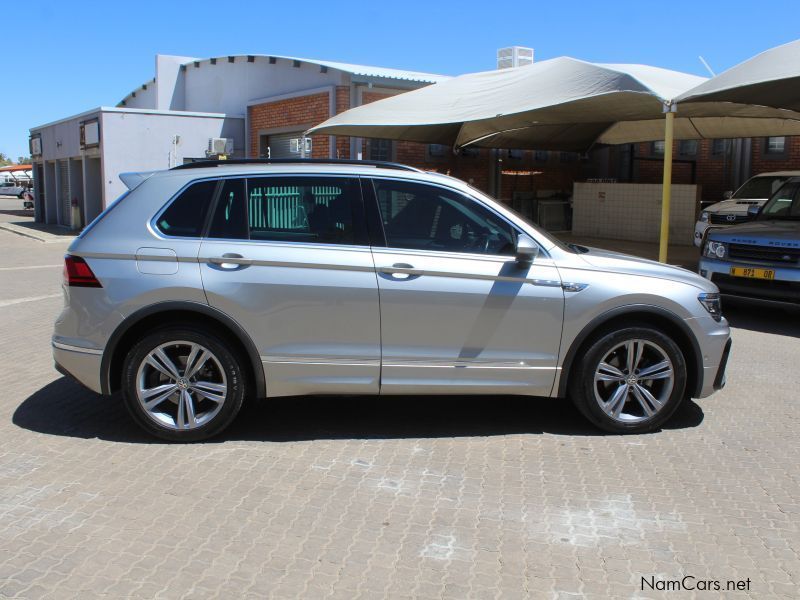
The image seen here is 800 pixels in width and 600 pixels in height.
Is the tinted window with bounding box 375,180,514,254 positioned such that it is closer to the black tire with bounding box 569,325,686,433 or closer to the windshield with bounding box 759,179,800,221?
the black tire with bounding box 569,325,686,433

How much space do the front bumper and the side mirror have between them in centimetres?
539

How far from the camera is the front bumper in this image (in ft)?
30.1

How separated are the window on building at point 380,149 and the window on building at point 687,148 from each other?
30.4 feet

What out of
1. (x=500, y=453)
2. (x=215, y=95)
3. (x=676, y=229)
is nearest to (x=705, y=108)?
(x=676, y=229)

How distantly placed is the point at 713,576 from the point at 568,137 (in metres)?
18.9

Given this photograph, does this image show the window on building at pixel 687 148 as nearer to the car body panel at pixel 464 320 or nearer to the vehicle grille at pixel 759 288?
the vehicle grille at pixel 759 288

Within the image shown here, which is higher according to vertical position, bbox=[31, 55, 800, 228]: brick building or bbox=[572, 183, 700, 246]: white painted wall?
bbox=[31, 55, 800, 228]: brick building

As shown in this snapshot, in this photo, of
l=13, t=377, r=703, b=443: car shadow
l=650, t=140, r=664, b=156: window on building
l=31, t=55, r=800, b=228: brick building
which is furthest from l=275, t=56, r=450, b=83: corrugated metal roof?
l=13, t=377, r=703, b=443: car shadow

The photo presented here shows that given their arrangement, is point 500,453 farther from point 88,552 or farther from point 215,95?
point 215,95

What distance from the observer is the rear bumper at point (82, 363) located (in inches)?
198

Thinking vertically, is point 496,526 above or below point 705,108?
below

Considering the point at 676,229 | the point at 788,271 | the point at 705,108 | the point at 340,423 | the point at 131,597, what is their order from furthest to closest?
the point at 676,229 < the point at 705,108 < the point at 788,271 < the point at 340,423 < the point at 131,597

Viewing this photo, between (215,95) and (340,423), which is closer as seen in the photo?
(340,423)

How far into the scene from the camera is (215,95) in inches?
1065
